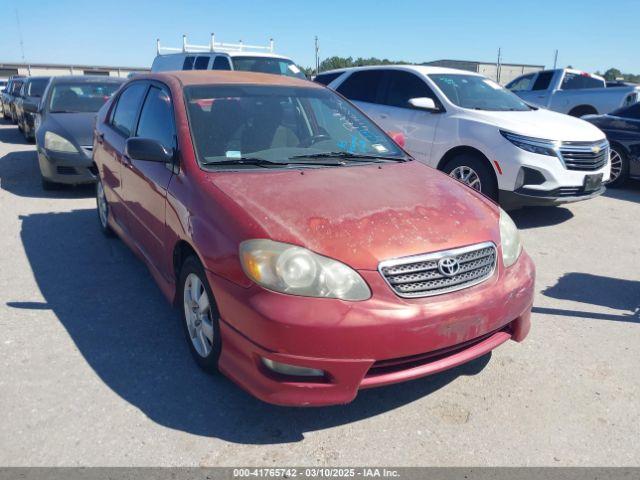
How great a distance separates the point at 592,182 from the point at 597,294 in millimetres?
2305

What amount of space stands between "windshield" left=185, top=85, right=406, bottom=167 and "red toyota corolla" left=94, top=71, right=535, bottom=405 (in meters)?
0.01

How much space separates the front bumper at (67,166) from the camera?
7.05m

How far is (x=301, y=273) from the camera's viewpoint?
2.43m

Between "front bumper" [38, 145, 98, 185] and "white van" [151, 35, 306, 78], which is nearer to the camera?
"front bumper" [38, 145, 98, 185]

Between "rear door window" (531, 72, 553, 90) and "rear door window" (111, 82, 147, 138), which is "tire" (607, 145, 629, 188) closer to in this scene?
"rear door window" (531, 72, 553, 90)

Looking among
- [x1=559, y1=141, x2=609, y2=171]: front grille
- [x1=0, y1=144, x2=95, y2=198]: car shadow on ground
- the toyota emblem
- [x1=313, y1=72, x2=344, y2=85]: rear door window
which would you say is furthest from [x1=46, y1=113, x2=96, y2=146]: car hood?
the toyota emblem

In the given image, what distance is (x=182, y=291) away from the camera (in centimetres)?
316

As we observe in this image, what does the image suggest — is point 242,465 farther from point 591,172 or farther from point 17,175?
point 17,175

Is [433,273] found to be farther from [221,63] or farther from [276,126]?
[221,63]

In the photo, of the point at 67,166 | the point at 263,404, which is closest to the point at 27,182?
the point at 67,166

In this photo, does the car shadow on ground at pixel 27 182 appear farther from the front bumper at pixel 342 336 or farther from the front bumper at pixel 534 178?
the front bumper at pixel 342 336

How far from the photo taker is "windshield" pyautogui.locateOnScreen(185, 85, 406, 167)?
3.41 metres

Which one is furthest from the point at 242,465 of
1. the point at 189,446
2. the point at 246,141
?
the point at 246,141

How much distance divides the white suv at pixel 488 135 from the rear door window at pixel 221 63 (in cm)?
515
